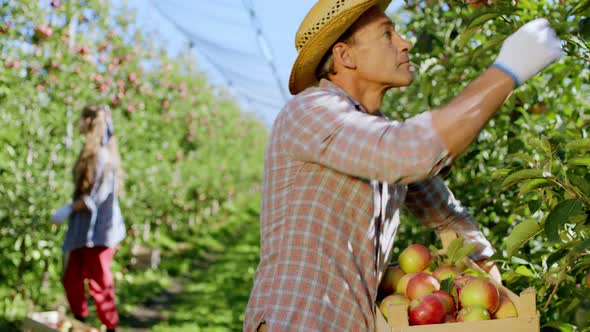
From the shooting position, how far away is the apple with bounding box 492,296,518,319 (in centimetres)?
145

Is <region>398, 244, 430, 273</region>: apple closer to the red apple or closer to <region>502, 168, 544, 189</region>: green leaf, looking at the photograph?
the red apple

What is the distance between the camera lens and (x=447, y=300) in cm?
148

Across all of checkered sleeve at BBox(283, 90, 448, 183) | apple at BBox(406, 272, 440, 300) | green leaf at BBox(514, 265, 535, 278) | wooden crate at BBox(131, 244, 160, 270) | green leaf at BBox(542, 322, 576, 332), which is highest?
checkered sleeve at BBox(283, 90, 448, 183)

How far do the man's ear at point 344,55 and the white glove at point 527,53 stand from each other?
0.46 metres

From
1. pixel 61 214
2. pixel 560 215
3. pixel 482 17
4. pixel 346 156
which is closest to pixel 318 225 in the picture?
pixel 346 156

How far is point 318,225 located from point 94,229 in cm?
324

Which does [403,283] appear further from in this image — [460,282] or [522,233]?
[522,233]

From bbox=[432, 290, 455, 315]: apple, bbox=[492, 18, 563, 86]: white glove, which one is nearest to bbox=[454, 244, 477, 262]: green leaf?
bbox=[432, 290, 455, 315]: apple

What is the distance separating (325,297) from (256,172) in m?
17.2

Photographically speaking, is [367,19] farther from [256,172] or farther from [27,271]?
[256,172]

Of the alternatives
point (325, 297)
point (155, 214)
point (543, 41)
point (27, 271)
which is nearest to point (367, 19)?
point (543, 41)

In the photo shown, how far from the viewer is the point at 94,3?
6.50 metres

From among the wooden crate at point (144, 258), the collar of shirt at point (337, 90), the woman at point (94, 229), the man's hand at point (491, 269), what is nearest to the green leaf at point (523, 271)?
the man's hand at point (491, 269)

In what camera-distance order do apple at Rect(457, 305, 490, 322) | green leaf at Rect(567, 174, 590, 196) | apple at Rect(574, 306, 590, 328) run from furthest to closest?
green leaf at Rect(567, 174, 590, 196), apple at Rect(457, 305, 490, 322), apple at Rect(574, 306, 590, 328)
